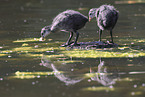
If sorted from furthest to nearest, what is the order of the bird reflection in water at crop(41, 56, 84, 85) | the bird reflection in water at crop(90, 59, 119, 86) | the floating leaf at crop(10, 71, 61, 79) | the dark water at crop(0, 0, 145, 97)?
the floating leaf at crop(10, 71, 61, 79), the bird reflection in water at crop(41, 56, 84, 85), the bird reflection in water at crop(90, 59, 119, 86), the dark water at crop(0, 0, 145, 97)

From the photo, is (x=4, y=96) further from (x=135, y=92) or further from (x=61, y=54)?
(x=61, y=54)

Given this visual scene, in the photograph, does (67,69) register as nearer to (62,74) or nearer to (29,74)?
(62,74)

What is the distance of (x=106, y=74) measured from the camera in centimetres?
820

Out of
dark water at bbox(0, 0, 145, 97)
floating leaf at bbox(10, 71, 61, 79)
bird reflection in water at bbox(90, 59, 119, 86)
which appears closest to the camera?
dark water at bbox(0, 0, 145, 97)

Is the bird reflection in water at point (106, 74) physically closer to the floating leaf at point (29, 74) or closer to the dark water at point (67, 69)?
the dark water at point (67, 69)

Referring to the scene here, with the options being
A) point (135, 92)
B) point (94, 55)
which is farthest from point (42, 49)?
point (135, 92)

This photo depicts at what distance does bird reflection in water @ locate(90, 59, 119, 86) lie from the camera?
7635 millimetres

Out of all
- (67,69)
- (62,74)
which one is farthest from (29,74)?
(67,69)

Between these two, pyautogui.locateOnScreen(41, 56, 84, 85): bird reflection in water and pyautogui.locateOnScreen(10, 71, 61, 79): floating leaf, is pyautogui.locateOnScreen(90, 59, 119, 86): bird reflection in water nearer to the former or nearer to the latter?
pyautogui.locateOnScreen(41, 56, 84, 85): bird reflection in water

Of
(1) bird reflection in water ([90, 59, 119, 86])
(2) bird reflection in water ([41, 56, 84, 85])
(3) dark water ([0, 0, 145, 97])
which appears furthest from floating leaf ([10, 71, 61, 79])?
(1) bird reflection in water ([90, 59, 119, 86])

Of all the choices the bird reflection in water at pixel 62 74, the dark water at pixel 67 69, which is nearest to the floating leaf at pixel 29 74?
the dark water at pixel 67 69

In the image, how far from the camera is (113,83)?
748 cm

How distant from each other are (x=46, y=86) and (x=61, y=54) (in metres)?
3.13

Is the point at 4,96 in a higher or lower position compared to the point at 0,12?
lower
